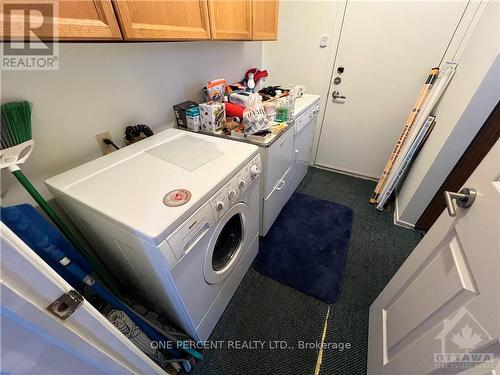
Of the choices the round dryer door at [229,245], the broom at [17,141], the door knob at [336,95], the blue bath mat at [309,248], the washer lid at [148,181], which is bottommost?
the blue bath mat at [309,248]

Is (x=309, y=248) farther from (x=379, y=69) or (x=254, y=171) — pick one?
(x=379, y=69)

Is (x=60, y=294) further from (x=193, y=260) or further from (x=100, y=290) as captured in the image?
(x=100, y=290)

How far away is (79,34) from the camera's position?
0.62 meters

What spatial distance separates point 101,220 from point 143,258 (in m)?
0.20

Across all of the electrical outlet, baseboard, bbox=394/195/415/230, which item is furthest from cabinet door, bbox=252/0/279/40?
baseboard, bbox=394/195/415/230

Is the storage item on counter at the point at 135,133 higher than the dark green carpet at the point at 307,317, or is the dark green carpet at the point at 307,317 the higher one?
the storage item on counter at the point at 135,133

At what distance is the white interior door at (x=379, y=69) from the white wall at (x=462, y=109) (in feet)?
0.92

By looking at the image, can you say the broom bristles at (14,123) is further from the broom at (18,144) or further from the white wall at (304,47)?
the white wall at (304,47)

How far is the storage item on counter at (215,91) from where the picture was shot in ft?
4.82

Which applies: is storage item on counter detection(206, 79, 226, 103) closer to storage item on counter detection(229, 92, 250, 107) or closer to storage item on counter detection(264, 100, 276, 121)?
storage item on counter detection(229, 92, 250, 107)

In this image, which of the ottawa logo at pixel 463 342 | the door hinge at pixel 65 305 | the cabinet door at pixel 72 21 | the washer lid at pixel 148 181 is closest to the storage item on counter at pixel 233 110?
the washer lid at pixel 148 181

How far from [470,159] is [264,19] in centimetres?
173

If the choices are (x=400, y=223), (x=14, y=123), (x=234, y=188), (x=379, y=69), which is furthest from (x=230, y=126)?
(x=400, y=223)

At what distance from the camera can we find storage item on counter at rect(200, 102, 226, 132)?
4.18ft
